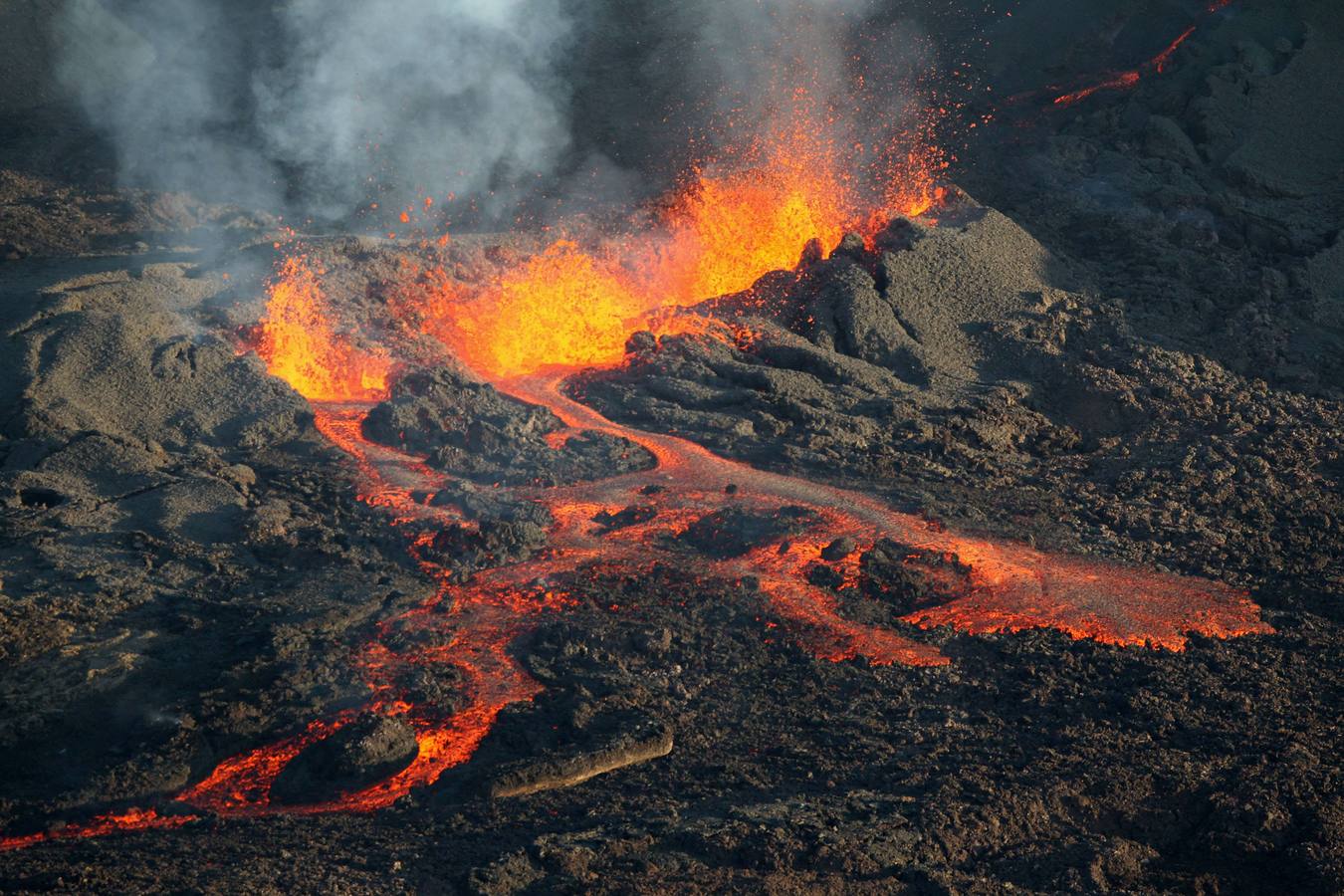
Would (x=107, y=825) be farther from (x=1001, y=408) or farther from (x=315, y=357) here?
(x=1001, y=408)

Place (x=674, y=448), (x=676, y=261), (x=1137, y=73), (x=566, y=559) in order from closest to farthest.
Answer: (x=566, y=559)
(x=674, y=448)
(x=676, y=261)
(x=1137, y=73)

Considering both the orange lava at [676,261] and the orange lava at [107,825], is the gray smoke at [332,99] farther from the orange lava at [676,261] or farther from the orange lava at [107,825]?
the orange lava at [107,825]

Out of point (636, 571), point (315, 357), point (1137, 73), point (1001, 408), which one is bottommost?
point (636, 571)

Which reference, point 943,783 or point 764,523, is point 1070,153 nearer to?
point 764,523

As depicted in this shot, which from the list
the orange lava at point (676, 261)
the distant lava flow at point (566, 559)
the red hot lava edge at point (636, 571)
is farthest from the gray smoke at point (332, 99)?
the red hot lava edge at point (636, 571)

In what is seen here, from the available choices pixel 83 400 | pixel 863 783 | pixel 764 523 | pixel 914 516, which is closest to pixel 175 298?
pixel 83 400

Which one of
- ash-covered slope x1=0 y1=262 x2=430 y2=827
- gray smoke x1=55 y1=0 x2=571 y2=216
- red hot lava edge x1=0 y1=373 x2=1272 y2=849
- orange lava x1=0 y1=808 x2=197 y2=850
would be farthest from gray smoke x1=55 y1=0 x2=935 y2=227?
orange lava x1=0 y1=808 x2=197 y2=850

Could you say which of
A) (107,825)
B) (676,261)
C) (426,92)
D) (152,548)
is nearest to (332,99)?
(426,92)

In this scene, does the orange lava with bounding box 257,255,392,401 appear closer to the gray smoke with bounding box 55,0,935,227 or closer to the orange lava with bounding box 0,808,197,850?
the gray smoke with bounding box 55,0,935,227
